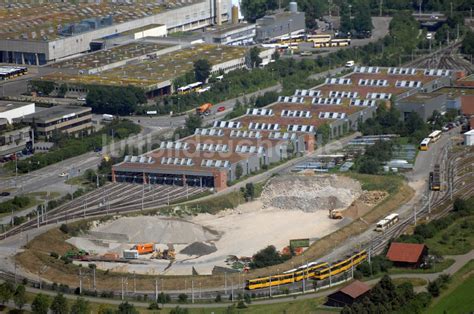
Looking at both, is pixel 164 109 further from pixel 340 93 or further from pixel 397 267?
pixel 397 267

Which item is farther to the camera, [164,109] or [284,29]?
[284,29]

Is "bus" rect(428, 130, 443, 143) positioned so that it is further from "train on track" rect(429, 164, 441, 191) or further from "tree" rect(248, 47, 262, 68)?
"tree" rect(248, 47, 262, 68)

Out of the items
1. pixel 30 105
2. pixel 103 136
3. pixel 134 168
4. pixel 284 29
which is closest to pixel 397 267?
pixel 134 168

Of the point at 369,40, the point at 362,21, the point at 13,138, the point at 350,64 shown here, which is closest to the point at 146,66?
the point at 350,64

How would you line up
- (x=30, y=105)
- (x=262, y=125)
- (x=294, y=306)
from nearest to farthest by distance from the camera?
(x=294, y=306) < (x=262, y=125) < (x=30, y=105)

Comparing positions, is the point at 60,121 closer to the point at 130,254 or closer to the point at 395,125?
the point at 395,125

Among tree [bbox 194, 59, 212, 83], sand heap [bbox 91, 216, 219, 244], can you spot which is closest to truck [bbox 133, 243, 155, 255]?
sand heap [bbox 91, 216, 219, 244]
